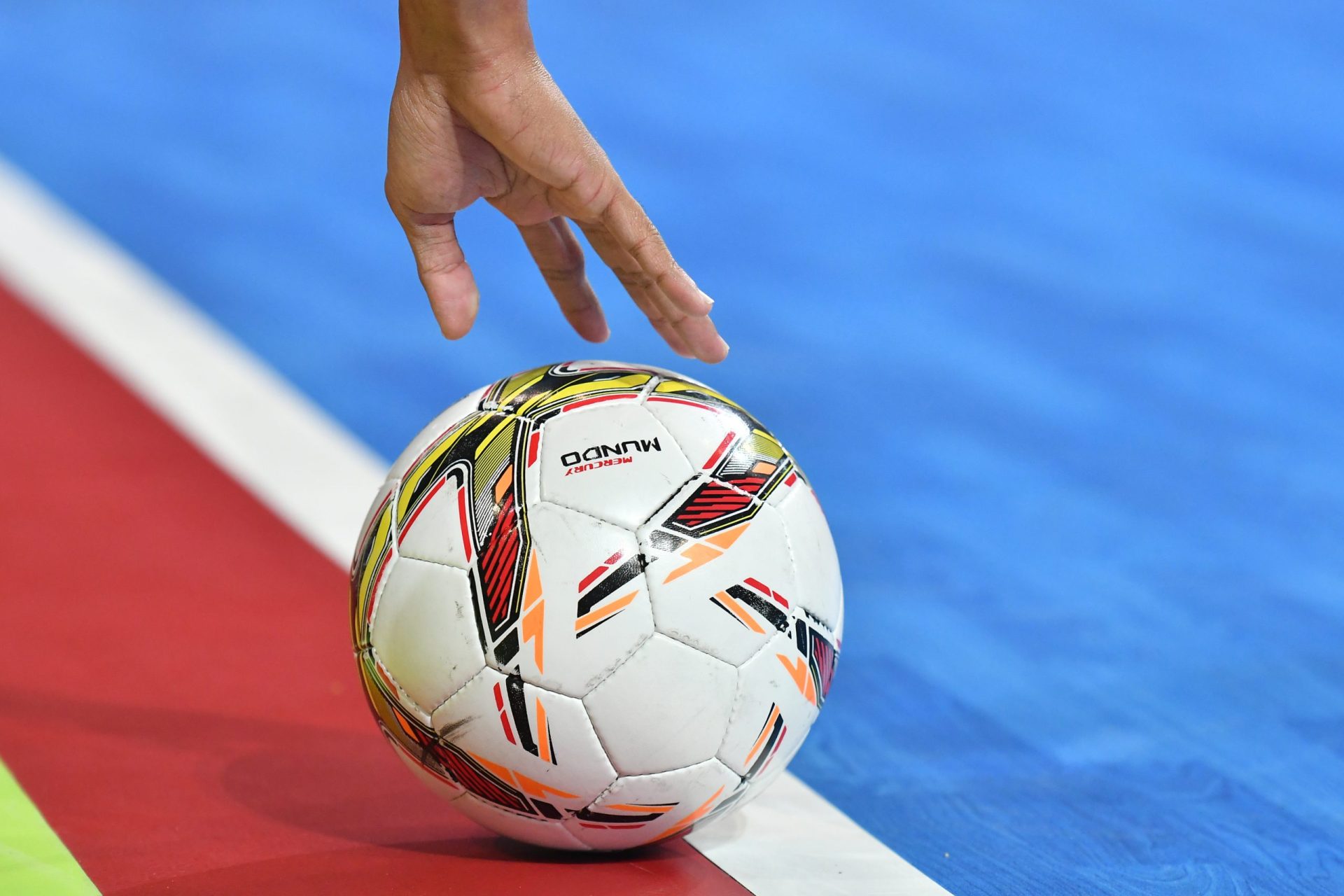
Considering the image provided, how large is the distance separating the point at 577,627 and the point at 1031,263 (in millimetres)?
5014

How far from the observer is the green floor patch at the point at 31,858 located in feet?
8.43

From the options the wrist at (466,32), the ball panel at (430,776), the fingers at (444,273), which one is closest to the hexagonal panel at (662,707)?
the ball panel at (430,776)

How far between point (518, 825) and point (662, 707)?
389mm

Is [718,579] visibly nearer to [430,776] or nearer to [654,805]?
[654,805]

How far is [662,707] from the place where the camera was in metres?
2.48

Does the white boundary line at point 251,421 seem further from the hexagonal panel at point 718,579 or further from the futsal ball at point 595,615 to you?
the hexagonal panel at point 718,579

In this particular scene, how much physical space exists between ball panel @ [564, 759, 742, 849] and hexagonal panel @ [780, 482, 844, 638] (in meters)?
0.35

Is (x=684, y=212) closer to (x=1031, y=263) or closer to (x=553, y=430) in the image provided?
(x=1031, y=263)

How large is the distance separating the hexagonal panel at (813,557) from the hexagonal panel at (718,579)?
0.04m

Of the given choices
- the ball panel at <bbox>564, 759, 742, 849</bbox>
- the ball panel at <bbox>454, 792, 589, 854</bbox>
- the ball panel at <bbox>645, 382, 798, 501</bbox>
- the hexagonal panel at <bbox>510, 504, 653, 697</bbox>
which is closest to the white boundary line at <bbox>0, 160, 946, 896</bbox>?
the ball panel at <bbox>564, 759, 742, 849</bbox>

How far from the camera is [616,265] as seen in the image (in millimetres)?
3027

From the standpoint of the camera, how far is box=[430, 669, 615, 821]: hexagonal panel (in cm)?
246

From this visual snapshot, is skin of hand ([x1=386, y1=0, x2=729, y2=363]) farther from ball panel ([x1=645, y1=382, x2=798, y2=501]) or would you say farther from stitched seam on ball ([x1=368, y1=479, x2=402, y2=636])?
stitched seam on ball ([x1=368, y1=479, x2=402, y2=636])

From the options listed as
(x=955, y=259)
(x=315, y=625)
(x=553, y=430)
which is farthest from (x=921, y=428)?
(x=553, y=430)
